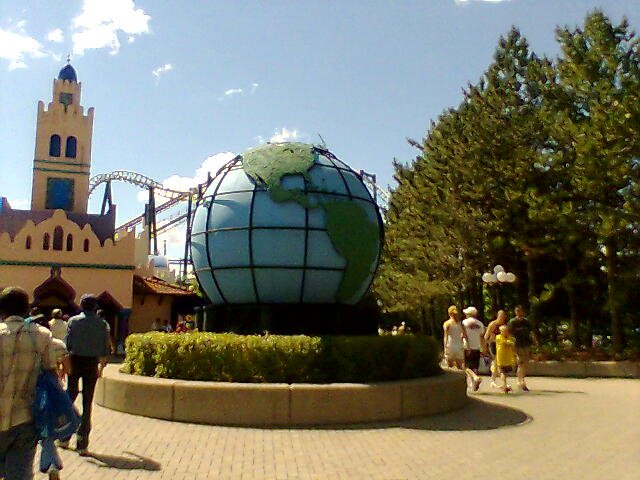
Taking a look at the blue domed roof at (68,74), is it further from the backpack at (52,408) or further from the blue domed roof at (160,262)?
the backpack at (52,408)

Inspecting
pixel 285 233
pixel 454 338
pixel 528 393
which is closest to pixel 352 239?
pixel 285 233

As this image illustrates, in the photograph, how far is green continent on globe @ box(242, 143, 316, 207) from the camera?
10.8 metres

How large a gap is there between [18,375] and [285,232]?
6713mm

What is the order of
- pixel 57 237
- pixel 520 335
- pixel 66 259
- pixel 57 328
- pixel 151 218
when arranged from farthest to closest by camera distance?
pixel 151 218 → pixel 57 237 → pixel 66 259 → pixel 520 335 → pixel 57 328

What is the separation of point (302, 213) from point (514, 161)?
45.4ft

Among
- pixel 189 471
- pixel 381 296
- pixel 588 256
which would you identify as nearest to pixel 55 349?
pixel 189 471

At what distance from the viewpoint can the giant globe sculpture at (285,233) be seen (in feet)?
35.3

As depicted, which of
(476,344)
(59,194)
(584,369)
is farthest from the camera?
(59,194)

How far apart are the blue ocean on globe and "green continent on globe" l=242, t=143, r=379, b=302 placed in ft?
0.06

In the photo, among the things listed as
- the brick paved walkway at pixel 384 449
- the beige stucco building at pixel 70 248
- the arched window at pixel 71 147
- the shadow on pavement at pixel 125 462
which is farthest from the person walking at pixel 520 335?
the arched window at pixel 71 147

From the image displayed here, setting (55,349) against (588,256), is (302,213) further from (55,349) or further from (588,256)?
(588,256)

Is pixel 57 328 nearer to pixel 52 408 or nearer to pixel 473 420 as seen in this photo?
pixel 473 420

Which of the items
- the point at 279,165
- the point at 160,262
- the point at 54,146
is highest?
the point at 54,146

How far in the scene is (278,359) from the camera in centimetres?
935
